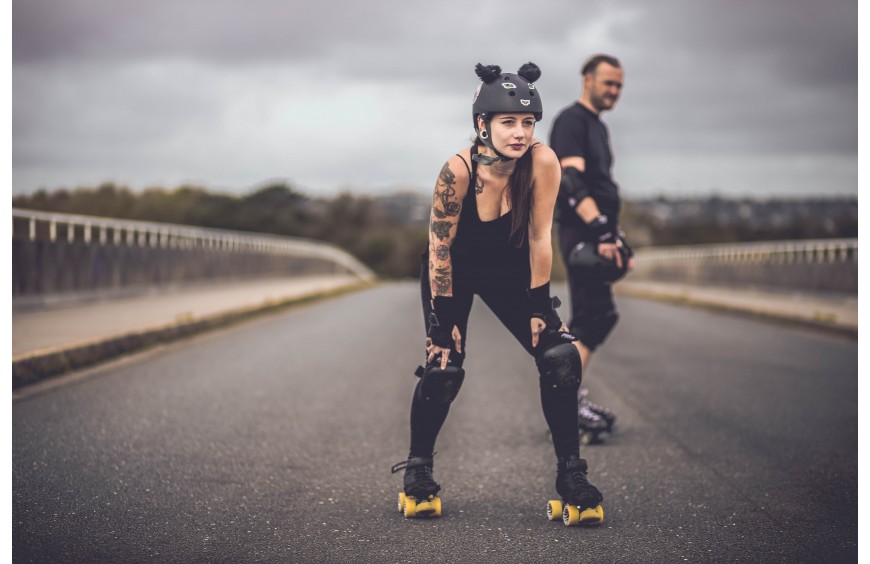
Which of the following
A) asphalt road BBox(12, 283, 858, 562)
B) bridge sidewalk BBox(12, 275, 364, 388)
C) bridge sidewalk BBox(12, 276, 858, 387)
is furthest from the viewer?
bridge sidewalk BBox(12, 276, 858, 387)

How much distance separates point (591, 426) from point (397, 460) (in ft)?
3.76

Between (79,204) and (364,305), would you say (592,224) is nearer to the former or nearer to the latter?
(79,204)

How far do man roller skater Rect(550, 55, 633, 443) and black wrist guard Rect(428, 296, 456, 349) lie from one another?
164cm

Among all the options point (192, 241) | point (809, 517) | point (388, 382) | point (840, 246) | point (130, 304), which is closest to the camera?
point (809, 517)

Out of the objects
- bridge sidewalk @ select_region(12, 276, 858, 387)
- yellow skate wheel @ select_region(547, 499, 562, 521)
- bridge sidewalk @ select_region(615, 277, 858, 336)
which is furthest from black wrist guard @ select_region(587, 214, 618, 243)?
bridge sidewalk @ select_region(615, 277, 858, 336)

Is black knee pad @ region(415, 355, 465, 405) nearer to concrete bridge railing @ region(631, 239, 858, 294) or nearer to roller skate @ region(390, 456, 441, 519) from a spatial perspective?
roller skate @ region(390, 456, 441, 519)

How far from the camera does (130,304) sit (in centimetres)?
1225

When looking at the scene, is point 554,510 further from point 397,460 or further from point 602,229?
point 602,229

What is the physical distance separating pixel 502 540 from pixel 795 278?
Answer: 52.1 feet

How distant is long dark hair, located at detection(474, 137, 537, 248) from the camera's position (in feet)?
10.4

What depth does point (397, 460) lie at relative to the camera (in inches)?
172

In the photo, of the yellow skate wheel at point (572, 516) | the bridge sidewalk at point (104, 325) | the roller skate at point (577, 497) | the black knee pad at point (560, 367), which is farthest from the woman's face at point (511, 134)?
the bridge sidewalk at point (104, 325)

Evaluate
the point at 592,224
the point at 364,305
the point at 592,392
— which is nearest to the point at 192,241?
the point at 364,305

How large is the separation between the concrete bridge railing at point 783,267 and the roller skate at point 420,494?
12.8m
